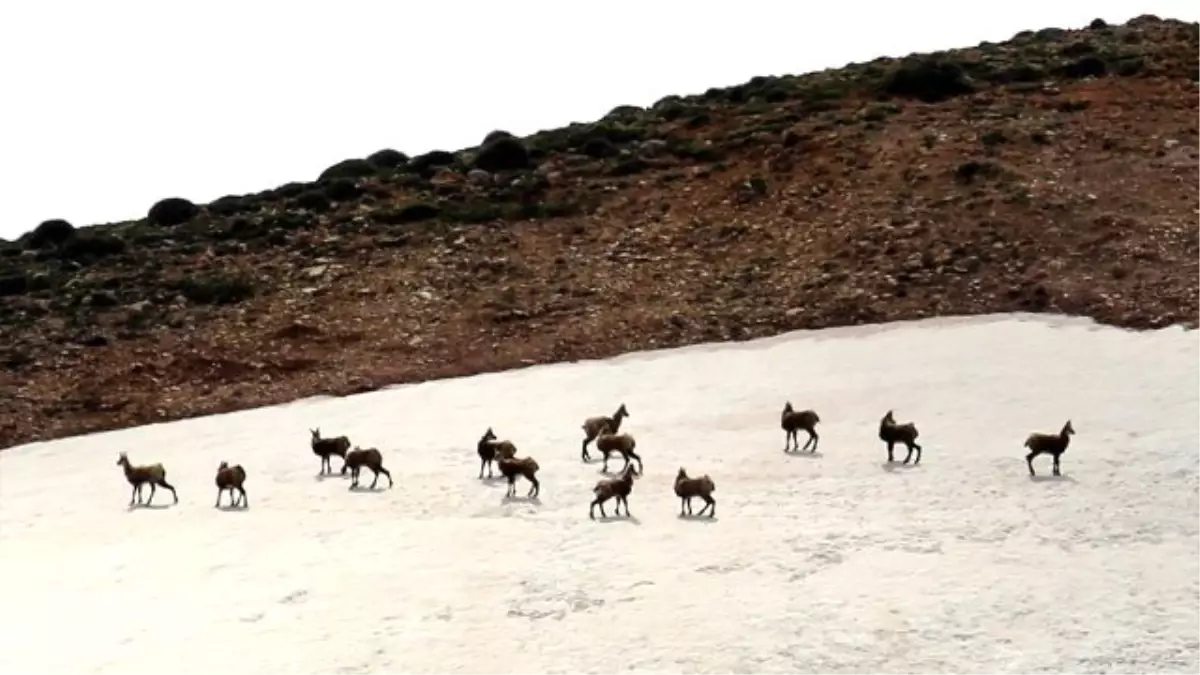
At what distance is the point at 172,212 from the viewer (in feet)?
189

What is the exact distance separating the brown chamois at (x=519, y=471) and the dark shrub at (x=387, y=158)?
1591 inches

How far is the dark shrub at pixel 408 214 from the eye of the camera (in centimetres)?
5012

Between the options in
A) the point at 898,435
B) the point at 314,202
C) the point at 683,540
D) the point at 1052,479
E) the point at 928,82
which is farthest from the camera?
the point at 928,82

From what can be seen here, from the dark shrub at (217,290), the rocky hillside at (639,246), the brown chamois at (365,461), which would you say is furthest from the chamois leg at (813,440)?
the dark shrub at (217,290)

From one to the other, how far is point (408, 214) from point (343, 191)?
657 centimetres

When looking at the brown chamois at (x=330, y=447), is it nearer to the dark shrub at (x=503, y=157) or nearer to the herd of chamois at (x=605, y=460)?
the herd of chamois at (x=605, y=460)

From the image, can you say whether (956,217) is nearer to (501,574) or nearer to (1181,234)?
(1181,234)

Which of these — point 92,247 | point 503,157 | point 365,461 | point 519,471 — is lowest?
point 519,471

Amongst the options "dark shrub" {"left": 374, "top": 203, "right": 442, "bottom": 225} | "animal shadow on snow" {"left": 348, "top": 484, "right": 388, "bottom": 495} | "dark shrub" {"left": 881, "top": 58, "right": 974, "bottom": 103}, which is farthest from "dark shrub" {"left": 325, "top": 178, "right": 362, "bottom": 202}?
"animal shadow on snow" {"left": 348, "top": 484, "right": 388, "bottom": 495}

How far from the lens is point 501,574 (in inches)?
747

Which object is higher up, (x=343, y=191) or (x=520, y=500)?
(x=343, y=191)

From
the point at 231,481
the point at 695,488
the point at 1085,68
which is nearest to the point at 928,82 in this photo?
the point at 1085,68

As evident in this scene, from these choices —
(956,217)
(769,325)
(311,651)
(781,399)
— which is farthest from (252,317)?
(311,651)

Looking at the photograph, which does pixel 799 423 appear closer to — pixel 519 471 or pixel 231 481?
pixel 519 471
